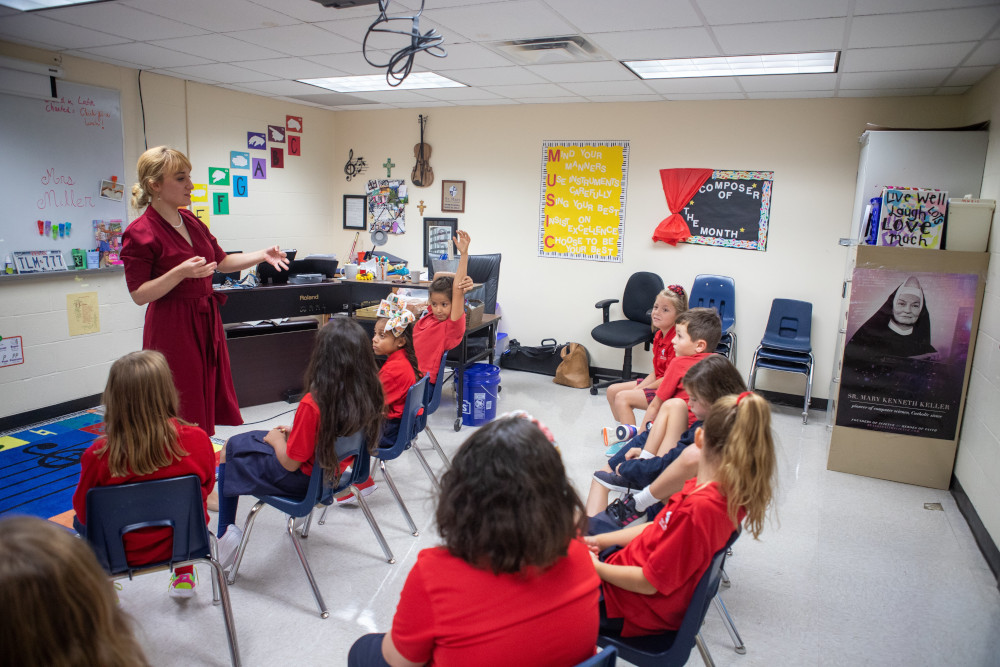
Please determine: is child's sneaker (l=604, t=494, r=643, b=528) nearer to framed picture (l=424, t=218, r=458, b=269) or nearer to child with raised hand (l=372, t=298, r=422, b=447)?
child with raised hand (l=372, t=298, r=422, b=447)

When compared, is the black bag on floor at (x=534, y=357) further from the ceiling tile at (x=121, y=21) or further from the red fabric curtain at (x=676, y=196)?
the ceiling tile at (x=121, y=21)

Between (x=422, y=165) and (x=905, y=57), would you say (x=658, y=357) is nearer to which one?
(x=905, y=57)

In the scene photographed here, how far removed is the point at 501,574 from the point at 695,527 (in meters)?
0.59

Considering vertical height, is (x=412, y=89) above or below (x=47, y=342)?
above

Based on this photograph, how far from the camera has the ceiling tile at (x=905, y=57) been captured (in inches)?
126

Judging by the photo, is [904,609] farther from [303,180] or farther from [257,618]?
[303,180]

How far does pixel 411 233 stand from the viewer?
6312 mm

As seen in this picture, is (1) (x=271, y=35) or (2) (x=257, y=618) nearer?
(2) (x=257, y=618)

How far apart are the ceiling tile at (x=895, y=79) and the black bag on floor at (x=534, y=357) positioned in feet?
9.54

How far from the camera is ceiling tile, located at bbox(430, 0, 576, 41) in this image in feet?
9.46

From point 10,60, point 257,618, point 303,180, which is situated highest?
point 10,60

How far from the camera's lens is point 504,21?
10.2 feet

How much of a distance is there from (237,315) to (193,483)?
2801 mm

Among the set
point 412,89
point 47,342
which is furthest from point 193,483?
point 412,89
